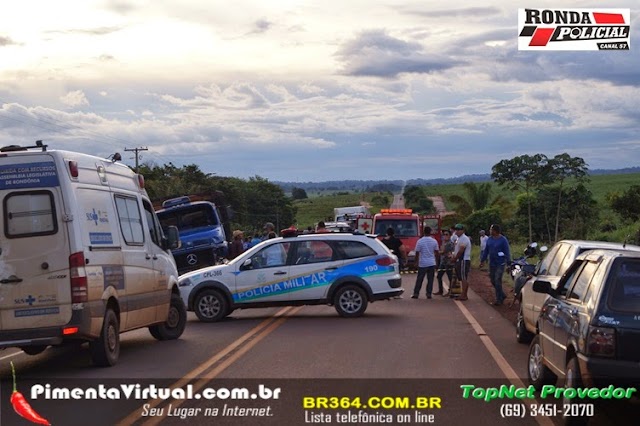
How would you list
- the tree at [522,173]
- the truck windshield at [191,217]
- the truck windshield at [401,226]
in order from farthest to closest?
the tree at [522,173] → the truck windshield at [401,226] → the truck windshield at [191,217]

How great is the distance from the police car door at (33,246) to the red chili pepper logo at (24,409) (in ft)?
3.61

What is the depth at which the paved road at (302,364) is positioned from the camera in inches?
362

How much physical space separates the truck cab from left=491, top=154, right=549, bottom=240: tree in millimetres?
24491

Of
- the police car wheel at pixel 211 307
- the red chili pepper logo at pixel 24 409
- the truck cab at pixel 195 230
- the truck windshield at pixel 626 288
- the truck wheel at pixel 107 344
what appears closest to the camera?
the truck windshield at pixel 626 288

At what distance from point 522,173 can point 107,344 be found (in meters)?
43.6

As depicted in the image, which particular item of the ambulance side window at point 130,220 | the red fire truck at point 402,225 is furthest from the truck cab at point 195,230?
the ambulance side window at point 130,220

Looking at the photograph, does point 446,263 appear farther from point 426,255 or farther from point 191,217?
point 191,217

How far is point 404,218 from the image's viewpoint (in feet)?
124

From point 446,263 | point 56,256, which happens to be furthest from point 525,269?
point 446,263

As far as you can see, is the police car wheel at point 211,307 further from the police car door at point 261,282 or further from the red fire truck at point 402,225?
the red fire truck at point 402,225

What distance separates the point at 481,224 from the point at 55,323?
5265 centimetres

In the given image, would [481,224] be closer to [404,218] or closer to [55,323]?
[404,218]

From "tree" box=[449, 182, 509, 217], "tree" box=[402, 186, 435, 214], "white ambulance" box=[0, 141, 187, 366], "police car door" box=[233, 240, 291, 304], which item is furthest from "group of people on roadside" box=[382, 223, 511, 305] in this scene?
"tree" box=[402, 186, 435, 214]

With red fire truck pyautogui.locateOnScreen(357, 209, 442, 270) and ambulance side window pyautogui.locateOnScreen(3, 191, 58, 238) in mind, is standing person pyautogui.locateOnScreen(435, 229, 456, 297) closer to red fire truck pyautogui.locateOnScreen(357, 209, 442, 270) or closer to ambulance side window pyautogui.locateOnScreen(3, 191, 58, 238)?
red fire truck pyautogui.locateOnScreen(357, 209, 442, 270)
